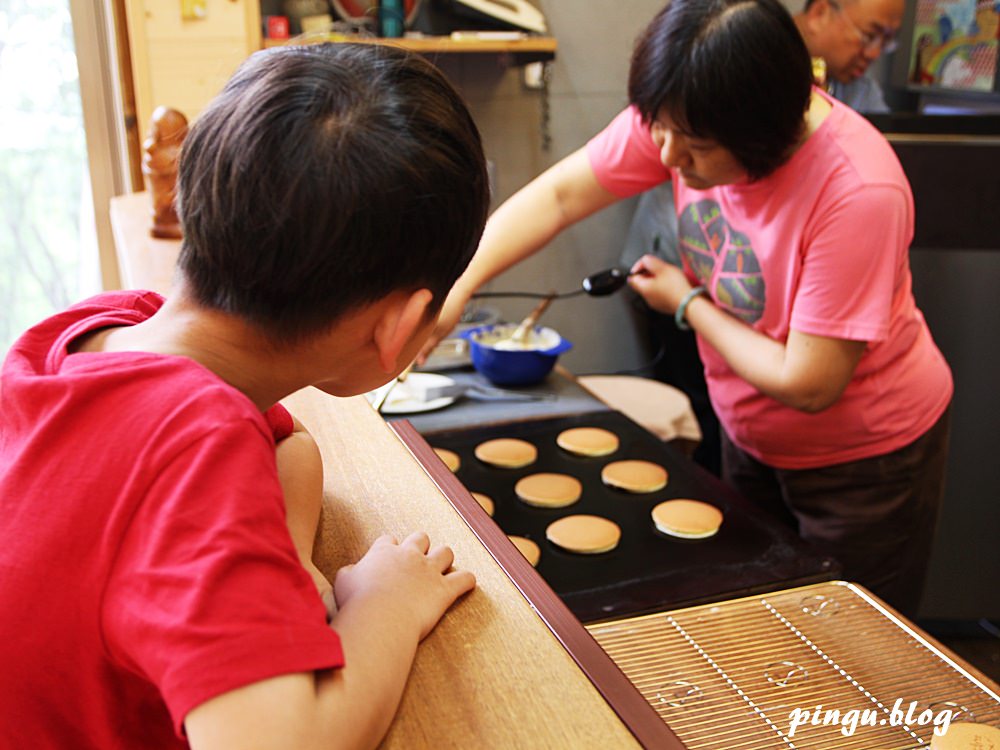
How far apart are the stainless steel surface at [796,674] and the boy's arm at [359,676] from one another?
0.36m

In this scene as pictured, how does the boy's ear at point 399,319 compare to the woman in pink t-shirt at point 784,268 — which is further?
the woman in pink t-shirt at point 784,268

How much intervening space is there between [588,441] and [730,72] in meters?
0.66

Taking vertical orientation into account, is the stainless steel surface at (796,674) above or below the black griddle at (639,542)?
above

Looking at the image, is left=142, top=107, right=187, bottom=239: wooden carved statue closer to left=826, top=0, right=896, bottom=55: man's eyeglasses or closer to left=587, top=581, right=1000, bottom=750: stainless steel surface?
left=587, top=581, right=1000, bottom=750: stainless steel surface

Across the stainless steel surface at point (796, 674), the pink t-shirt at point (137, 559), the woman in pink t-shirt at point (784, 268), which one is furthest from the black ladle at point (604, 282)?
the pink t-shirt at point (137, 559)

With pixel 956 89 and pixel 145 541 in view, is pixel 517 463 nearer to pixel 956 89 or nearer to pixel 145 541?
pixel 145 541

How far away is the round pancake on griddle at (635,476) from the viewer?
1466 millimetres

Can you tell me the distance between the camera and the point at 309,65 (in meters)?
0.60

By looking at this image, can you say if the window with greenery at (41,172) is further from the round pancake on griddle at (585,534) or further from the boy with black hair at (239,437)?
the boy with black hair at (239,437)

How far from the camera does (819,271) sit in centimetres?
130

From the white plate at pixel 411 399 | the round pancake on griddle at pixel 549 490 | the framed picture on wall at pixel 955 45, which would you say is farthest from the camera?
the framed picture on wall at pixel 955 45

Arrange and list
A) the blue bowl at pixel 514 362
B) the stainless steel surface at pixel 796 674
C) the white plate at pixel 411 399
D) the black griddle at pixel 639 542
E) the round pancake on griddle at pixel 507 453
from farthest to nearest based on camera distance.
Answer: the blue bowl at pixel 514 362 < the white plate at pixel 411 399 < the round pancake on griddle at pixel 507 453 < the black griddle at pixel 639 542 < the stainless steel surface at pixel 796 674

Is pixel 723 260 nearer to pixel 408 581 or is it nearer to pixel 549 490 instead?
pixel 549 490

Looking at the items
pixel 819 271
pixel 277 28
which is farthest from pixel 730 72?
pixel 277 28
